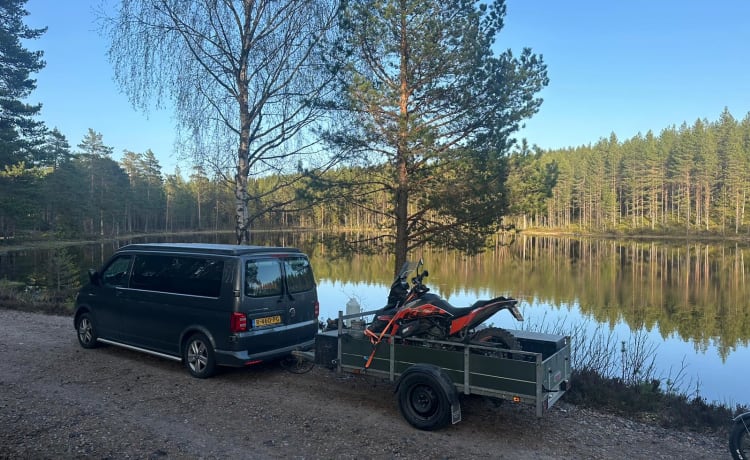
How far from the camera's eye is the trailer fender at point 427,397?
5145 mm

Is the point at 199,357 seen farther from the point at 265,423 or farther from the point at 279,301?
the point at 265,423

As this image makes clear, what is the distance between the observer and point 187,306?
722cm

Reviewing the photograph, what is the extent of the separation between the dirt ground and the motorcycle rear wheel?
2.77 ft

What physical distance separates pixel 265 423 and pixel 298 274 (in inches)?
102

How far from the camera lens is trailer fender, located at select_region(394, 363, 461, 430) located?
16.9 feet

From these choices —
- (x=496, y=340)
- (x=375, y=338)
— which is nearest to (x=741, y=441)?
(x=496, y=340)

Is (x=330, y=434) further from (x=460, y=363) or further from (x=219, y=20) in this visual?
(x=219, y=20)

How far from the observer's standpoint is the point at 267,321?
23.2 feet

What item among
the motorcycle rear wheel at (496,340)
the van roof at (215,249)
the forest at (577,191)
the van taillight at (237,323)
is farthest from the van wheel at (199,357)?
the forest at (577,191)

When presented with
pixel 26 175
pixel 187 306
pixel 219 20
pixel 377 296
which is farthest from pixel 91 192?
pixel 187 306

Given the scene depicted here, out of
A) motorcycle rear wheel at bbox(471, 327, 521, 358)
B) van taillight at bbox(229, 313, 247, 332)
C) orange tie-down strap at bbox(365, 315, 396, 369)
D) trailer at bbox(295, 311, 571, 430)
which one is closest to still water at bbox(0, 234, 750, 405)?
trailer at bbox(295, 311, 571, 430)

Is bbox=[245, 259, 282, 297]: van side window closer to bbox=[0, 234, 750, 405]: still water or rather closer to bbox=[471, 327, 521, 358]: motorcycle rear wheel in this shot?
bbox=[471, 327, 521, 358]: motorcycle rear wheel

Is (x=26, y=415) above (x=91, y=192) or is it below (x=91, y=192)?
below

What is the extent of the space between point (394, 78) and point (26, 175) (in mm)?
38103
